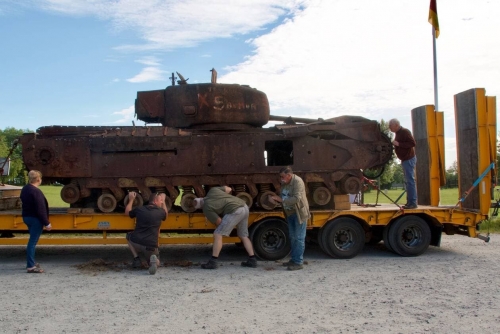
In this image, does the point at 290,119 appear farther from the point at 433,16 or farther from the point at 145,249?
the point at 433,16

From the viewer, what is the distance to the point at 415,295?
7.05 metres

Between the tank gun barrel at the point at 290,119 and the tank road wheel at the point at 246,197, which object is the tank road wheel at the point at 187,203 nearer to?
the tank road wheel at the point at 246,197

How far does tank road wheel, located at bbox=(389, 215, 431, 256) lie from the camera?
10.4 m

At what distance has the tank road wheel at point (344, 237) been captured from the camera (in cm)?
1025

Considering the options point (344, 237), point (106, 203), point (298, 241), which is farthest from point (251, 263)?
point (106, 203)

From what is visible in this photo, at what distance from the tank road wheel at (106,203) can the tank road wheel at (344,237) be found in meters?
4.44

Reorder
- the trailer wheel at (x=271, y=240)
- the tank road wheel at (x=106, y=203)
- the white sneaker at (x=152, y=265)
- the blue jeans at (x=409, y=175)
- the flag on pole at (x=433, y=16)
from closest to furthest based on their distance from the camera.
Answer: the white sneaker at (x=152, y=265) < the trailer wheel at (x=271, y=240) < the tank road wheel at (x=106, y=203) < the blue jeans at (x=409, y=175) < the flag on pole at (x=433, y=16)

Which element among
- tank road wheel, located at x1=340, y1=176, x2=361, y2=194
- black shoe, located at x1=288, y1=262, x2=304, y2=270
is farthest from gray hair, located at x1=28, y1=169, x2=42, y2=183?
tank road wheel, located at x1=340, y1=176, x2=361, y2=194

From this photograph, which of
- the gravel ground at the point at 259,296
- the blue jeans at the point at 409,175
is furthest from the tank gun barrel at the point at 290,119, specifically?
the gravel ground at the point at 259,296

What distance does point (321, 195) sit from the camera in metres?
10.7

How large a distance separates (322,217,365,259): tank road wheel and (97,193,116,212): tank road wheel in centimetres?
444

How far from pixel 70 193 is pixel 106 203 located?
796mm

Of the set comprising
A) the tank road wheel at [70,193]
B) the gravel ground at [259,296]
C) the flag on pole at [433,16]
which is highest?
the flag on pole at [433,16]

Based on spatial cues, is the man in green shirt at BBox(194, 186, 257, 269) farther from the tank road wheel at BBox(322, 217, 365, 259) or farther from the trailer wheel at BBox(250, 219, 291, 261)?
the tank road wheel at BBox(322, 217, 365, 259)
